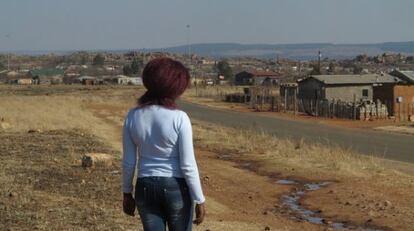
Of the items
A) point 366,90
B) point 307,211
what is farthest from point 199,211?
point 366,90

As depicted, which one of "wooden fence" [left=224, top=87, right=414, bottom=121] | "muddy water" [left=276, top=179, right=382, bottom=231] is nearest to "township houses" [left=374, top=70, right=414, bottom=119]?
"wooden fence" [left=224, top=87, right=414, bottom=121]

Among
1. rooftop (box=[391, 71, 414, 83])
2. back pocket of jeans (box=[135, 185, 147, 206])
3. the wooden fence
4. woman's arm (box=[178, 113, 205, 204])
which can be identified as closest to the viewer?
woman's arm (box=[178, 113, 205, 204])

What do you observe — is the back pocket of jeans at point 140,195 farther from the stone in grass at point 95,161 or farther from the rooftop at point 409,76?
the rooftop at point 409,76

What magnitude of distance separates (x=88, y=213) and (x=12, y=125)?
824 inches

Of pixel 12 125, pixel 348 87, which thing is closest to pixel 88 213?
pixel 12 125

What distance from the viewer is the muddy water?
1129 cm

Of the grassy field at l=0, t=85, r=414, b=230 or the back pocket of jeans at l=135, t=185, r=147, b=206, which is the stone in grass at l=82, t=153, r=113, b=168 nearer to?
the grassy field at l=0, t=85, r=414, b=230

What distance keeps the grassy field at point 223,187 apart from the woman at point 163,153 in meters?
4.03

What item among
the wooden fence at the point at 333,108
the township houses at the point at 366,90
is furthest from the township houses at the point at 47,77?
the township houses at the point at 366,90

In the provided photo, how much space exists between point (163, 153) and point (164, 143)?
70mm

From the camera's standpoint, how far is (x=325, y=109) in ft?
182

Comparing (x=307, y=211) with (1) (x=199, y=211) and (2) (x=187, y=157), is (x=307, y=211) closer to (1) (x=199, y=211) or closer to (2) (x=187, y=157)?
(1) (x=199, y=211)

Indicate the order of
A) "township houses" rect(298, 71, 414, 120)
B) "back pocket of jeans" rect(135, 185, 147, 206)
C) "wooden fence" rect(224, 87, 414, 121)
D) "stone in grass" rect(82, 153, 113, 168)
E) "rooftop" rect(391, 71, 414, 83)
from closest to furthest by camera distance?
→ "back pocket of jeans" rect(135, 185, 147, 206)
"stone in grass" rect(82, 153, 113, 168)
"wooden fence" rect(224, 87, 414, 121)
"township houses" rect(298, 71, 414, 120)
"rooftop" rect(391, 71, 414, 83)

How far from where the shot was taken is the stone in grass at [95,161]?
15602 millimetres
